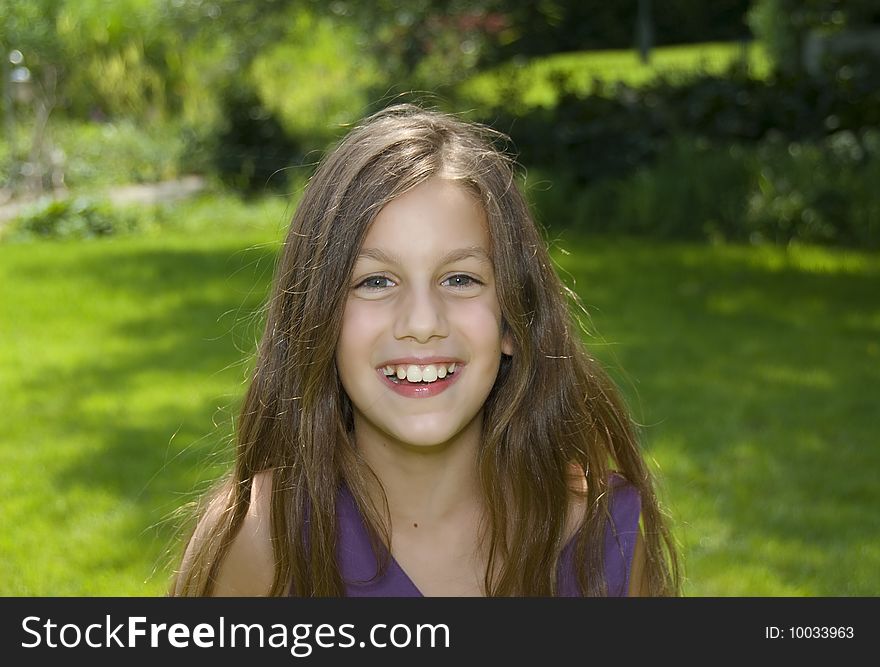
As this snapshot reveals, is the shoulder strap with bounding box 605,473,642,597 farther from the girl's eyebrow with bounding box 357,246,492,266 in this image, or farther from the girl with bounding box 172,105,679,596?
the girl's eyebrow with bounding box 357,246,492,266

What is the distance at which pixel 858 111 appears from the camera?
8977 mm

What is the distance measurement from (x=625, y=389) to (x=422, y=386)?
3.40m

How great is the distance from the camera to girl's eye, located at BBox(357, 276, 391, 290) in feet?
Answer: 6.38

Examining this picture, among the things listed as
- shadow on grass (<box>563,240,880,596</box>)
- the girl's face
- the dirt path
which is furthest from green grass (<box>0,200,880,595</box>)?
the dirt path

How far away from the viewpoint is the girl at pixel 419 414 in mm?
1931

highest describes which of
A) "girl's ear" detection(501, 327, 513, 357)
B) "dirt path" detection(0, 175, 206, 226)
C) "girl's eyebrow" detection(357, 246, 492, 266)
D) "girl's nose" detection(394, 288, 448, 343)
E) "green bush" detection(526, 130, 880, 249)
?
"dirt path" detection(0, 175, 206, 226)

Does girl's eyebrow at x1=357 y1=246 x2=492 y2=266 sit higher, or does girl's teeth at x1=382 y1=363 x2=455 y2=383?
girl's eyebrow at x1=357 y1=246 x2=492 y2=266

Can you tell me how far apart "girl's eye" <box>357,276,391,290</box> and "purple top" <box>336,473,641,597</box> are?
0.36 metres

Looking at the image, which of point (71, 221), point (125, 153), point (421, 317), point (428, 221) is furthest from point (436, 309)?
point (125, 153)

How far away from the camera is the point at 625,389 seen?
17.2 feet

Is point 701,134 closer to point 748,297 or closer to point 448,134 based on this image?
point 748,297

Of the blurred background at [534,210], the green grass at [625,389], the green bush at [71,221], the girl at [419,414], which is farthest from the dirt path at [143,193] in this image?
the girl at [419,414]

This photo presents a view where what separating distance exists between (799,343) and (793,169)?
2530mm

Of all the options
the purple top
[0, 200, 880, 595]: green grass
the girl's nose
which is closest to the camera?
the girl's nose
